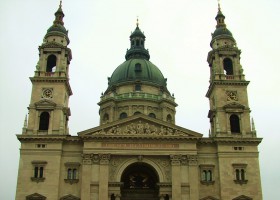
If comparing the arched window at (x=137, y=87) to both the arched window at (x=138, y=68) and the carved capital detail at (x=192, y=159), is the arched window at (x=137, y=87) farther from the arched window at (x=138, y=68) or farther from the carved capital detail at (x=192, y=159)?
the carved capital detail at (x=192, y=159)

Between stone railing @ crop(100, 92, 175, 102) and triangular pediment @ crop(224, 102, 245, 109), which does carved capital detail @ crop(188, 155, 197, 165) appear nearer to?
triangular pediment @ crop(224, 102, 245, 109)

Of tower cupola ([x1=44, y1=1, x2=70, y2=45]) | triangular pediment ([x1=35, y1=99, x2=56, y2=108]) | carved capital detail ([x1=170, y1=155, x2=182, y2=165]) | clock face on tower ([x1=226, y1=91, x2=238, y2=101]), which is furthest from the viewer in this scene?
tower cupola ([x1=44, y1=1, x2=70, y2=45])

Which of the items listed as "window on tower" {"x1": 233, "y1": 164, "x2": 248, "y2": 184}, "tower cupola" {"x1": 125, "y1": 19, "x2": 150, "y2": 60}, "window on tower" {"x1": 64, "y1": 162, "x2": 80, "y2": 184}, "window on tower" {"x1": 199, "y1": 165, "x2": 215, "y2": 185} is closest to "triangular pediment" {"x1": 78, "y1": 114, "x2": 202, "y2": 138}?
"window on tower" {"x1": 64, "y1": 162, "x2": 80, "y2": 184}

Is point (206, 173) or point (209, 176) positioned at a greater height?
point (206, 173)

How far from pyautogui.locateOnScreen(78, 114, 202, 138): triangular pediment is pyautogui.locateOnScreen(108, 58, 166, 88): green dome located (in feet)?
53.4

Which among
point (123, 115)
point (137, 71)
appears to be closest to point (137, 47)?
point (137, 71)

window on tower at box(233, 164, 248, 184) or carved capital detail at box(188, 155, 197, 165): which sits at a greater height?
carved capital detail at box(188, 155, 197, 165)

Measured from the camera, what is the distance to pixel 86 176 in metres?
42.8

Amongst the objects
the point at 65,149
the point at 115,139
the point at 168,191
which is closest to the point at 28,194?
the point at 65,149

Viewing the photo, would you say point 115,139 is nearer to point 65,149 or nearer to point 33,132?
point 65,149

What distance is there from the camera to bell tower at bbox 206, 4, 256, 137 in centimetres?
4616

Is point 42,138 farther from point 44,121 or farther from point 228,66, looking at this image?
point 228,66

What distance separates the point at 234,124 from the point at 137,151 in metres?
11.0

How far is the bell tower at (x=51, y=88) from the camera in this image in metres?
45.6
